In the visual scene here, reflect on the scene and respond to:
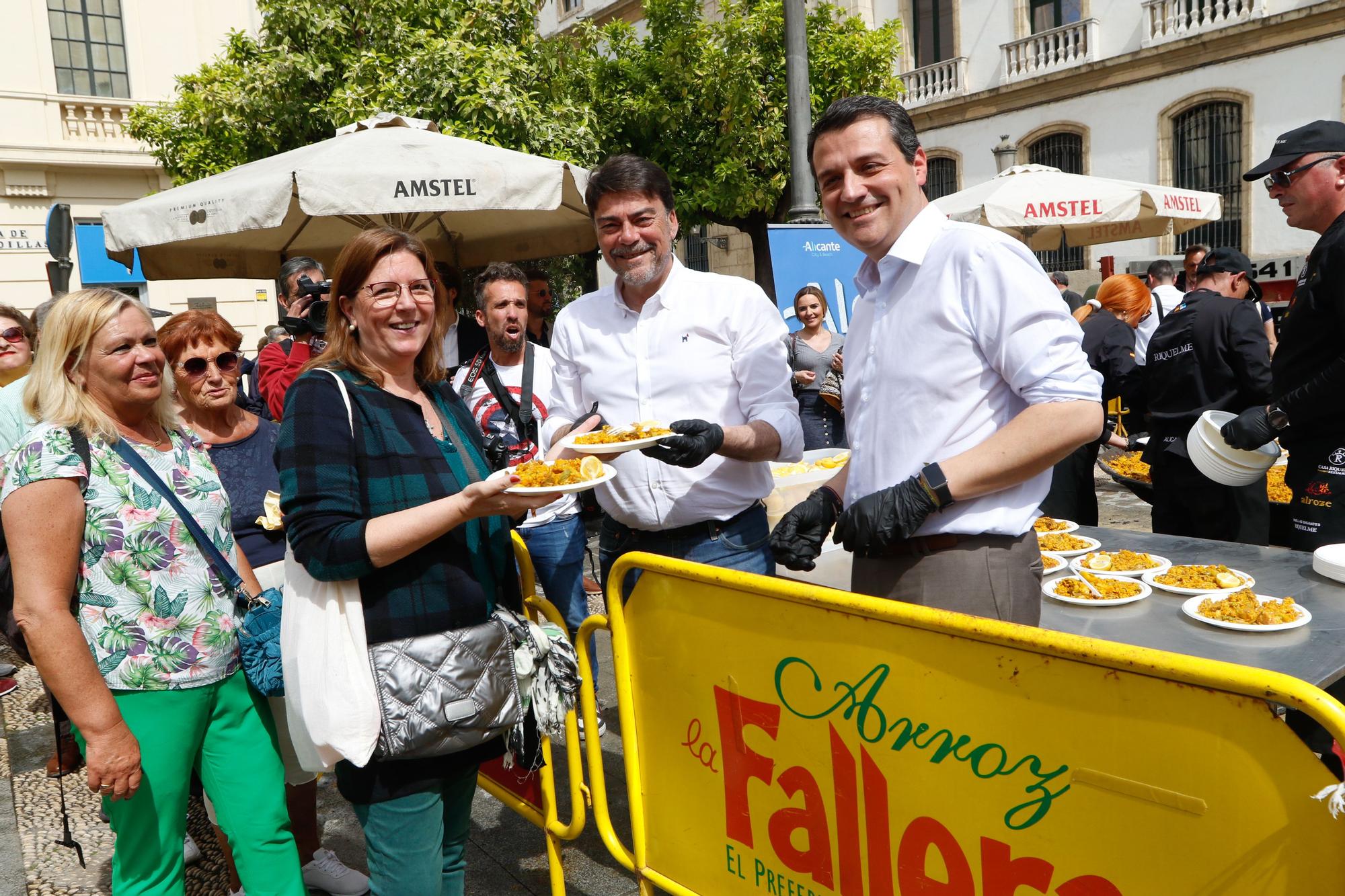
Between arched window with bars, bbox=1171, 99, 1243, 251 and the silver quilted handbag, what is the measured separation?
18816 mm

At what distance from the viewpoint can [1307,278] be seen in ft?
12.2

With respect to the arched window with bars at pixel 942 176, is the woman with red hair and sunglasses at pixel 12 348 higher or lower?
lower

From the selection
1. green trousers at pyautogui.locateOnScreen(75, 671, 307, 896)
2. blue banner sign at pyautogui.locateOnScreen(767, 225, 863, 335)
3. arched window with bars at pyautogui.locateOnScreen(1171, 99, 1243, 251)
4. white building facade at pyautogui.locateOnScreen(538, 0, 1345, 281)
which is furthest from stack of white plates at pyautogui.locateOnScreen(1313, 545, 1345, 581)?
arched window with bars at pyautogui.locateOnScreen(1171, 99, 1243, 251)

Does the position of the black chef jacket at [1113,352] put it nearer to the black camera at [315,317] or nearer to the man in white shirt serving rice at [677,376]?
the man in white shirt serving rice at [677,376]

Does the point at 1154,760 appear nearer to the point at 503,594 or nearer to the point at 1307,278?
the point at 503,594

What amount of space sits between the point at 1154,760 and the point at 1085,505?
5.39 meters

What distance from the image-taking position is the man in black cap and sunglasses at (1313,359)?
11.5 feet

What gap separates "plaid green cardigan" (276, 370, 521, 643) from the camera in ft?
6.98

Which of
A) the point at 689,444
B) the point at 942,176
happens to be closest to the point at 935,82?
the point at 942,176

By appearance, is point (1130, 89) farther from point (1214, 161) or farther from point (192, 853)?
point (192, 853)

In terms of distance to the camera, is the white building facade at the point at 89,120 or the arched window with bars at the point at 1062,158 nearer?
the white building facade at the point at 89,120

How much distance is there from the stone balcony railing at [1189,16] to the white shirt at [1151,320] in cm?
946

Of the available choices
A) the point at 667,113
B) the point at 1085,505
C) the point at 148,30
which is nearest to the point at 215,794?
the point at 1085,505

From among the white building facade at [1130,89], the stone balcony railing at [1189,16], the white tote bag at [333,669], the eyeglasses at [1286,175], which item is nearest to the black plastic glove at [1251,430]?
the eyeglasses at [1286,175]
